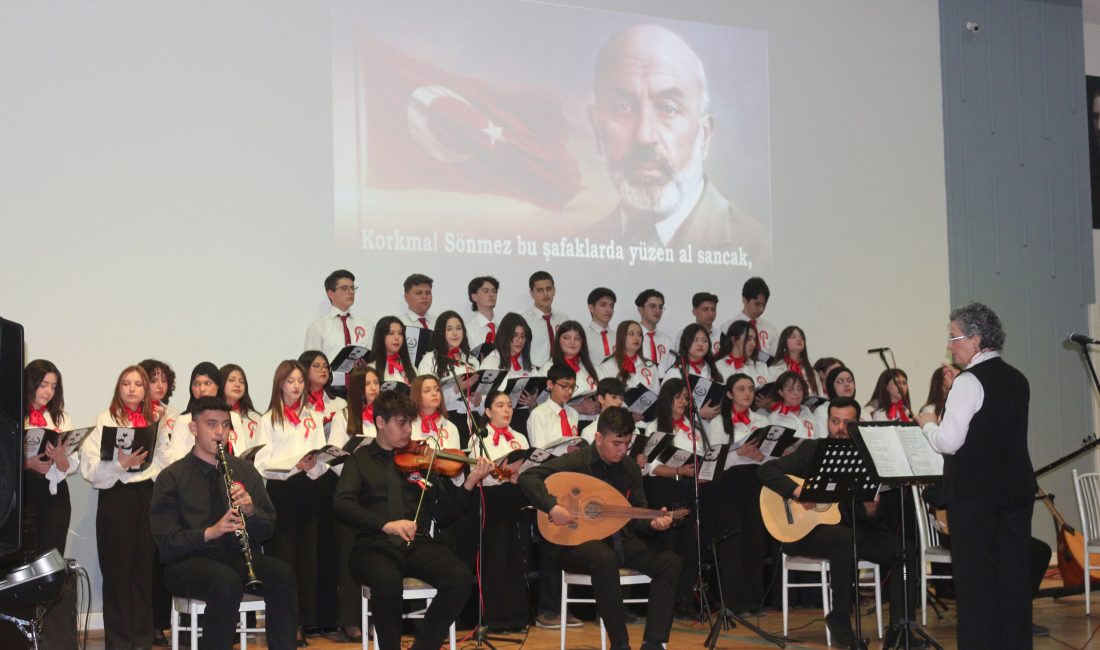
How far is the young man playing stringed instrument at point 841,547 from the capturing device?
6.29 m

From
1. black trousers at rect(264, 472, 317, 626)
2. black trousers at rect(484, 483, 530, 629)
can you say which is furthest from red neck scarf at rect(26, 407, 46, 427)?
black trousers at rect(484, 483, 530, 629)

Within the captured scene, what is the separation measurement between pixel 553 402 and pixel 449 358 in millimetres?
749

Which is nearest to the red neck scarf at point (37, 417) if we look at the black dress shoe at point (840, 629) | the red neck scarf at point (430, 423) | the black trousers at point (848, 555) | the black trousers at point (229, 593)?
the black trousers at point (229, 593)

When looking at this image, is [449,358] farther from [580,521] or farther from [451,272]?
[580,521]

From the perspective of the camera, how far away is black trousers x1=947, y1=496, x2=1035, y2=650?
15.6 feet

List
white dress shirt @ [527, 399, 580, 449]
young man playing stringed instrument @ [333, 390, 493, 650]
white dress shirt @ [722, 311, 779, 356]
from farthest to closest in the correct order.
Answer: white dress shirt @ [722, 311, 779, 356], white dress shirt @ [527, 399, 580, 449], young man playing stringed instrument @ [333, 390, 493, 650]

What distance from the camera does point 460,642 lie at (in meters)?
6.30

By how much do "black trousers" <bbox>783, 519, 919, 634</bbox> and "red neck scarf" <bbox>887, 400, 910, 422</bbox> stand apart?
5.89ft

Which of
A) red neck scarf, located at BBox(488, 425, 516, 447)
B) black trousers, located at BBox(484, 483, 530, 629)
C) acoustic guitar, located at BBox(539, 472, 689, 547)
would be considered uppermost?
red neck scarf, located at BBox(488, 425, 516, 447)

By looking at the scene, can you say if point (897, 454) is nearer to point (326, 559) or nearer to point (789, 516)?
point (789, 516)

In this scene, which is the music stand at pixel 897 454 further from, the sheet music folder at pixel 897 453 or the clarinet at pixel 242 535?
the clarinet at pixel 242 535

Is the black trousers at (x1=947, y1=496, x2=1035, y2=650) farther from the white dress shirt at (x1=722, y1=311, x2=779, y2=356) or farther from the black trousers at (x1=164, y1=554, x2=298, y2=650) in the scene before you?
the white dress shirt at (x1=722, y1=311, x2=779, y2=356)

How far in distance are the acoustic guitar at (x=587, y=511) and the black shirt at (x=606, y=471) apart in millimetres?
80

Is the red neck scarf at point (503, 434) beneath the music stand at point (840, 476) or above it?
above
